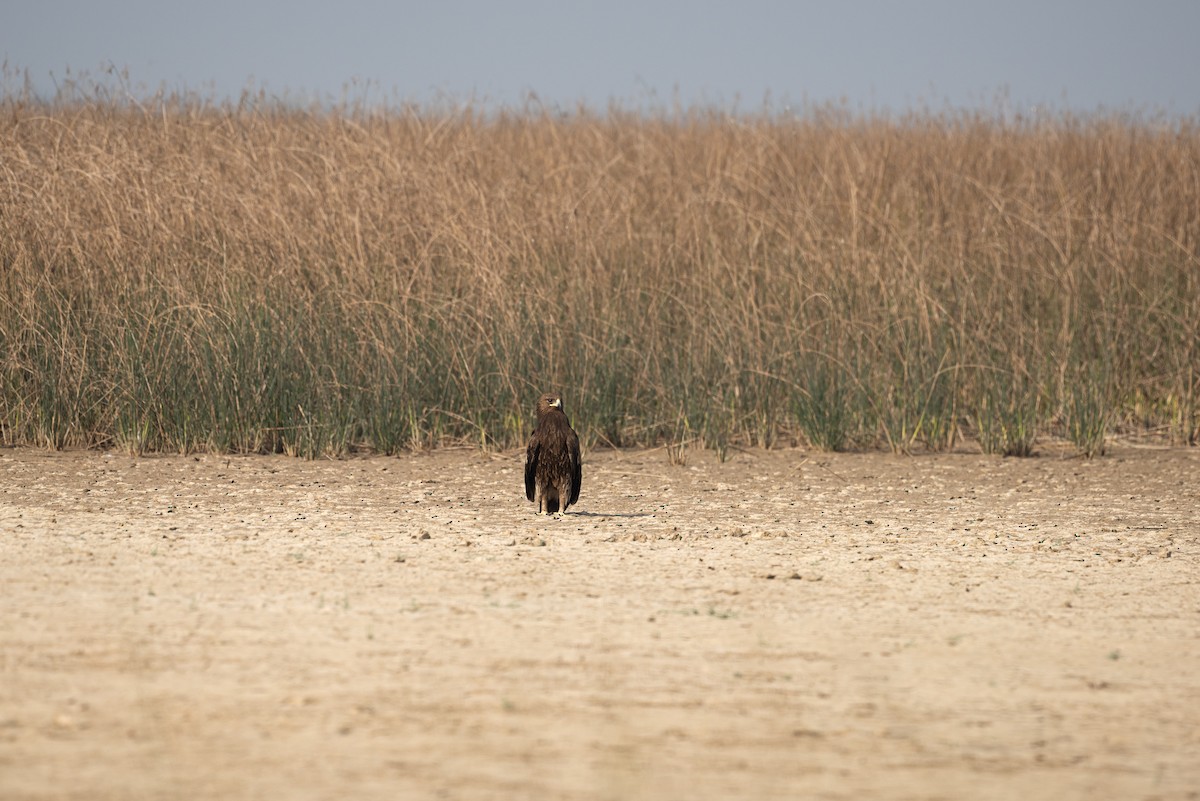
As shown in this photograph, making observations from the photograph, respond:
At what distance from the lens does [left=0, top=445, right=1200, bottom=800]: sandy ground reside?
3.13 meters

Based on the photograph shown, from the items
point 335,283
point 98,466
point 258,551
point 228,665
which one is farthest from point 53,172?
point 228,665

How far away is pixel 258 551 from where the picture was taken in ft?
18.5

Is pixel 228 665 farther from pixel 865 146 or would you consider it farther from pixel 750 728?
pixel 865 146

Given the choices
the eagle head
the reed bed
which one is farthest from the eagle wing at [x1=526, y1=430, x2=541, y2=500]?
the reed bed

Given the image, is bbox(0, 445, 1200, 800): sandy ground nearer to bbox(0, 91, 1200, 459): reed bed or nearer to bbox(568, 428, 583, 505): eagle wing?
bbox(568, 428, 583, 505): eagle wing

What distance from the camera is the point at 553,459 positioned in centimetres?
643

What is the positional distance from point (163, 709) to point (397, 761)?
68 cm

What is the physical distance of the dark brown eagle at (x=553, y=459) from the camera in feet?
20.9

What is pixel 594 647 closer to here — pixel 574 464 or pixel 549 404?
pixel 574 464

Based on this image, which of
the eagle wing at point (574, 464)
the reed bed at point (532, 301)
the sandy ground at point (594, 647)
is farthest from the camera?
the reed bed at point (532, 301)

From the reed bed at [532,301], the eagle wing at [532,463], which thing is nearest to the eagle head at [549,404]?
the eagle wing at [532,463]

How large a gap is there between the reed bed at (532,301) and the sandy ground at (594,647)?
5.54ft

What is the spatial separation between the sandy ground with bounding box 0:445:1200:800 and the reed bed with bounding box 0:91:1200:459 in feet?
5.54

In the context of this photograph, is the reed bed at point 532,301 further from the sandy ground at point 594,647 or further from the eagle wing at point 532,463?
the eagle wing at point 532,463
